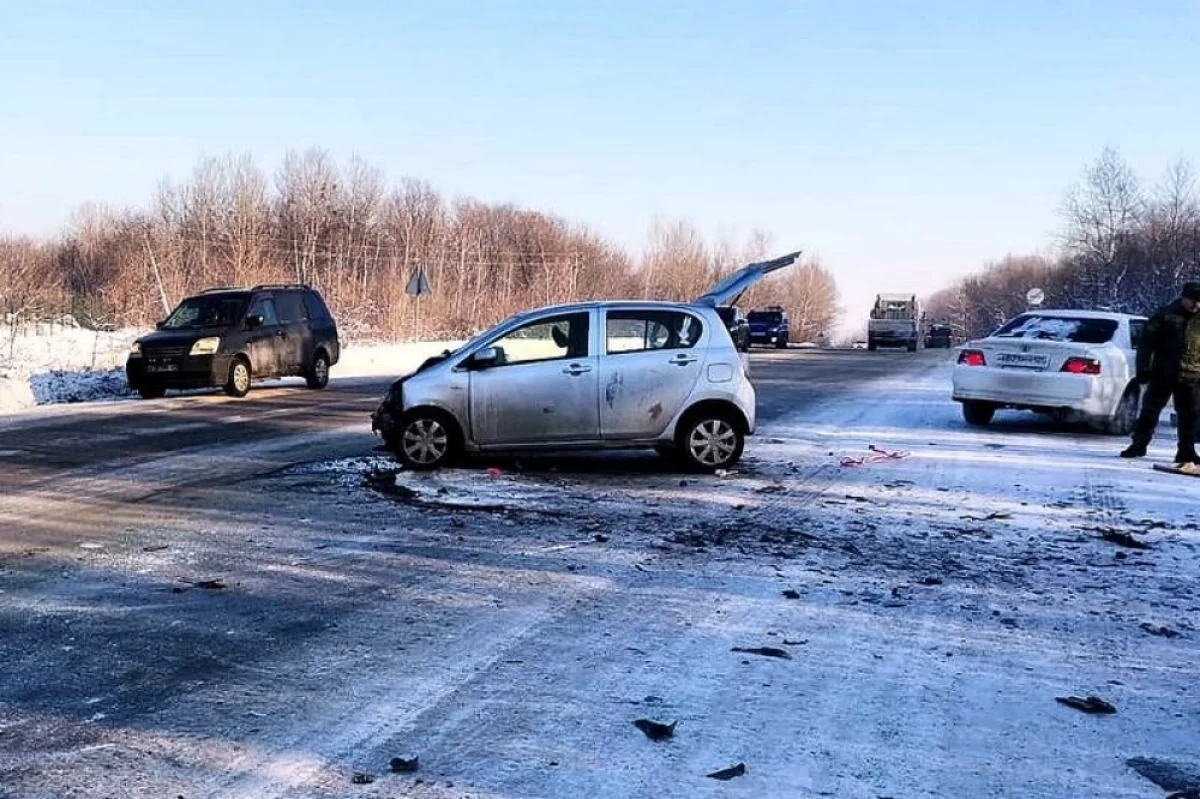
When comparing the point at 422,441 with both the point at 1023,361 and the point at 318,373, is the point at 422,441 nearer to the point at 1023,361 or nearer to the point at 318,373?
the point at 1023,361

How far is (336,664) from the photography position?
4875mm

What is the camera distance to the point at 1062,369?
541 inches

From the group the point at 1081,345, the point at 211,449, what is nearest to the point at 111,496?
the point at 211,449

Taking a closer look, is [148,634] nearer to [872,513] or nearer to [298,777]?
[298,777]

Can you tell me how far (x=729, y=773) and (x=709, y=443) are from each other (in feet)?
22.8

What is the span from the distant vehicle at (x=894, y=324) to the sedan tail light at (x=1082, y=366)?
41.3 metres

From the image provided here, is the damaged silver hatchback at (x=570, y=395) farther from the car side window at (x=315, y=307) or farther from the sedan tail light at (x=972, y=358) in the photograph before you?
the car side window at (x=315, y=307)

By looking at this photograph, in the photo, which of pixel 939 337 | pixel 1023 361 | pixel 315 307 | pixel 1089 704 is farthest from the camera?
pixel 939 337

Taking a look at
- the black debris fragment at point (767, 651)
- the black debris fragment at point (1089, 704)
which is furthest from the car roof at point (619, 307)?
the black debris fragment at point (1089, 704)

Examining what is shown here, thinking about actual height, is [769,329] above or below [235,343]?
above

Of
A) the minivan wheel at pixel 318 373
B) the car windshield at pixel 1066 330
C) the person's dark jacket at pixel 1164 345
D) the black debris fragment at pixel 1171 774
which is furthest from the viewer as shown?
the minivan wheel at pixel 318 373

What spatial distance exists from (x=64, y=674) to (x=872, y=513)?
593cm

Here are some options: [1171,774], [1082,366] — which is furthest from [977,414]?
[1171,774]

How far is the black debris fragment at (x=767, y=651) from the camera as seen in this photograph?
5057mm
